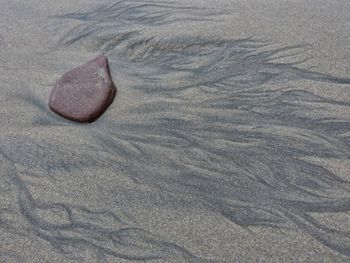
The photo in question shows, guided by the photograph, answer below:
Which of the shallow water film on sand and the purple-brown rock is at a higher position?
the purple-brown rock

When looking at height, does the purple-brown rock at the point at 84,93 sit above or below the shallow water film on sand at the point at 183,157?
above

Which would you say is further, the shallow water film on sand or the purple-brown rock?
the purple-brown rock

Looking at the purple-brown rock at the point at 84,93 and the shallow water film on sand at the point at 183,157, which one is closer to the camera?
the shallow water film on sand at the point at 183,157

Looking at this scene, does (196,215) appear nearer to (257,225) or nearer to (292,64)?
(257,225)

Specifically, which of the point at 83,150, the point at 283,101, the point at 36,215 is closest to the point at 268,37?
the point at 283,101
